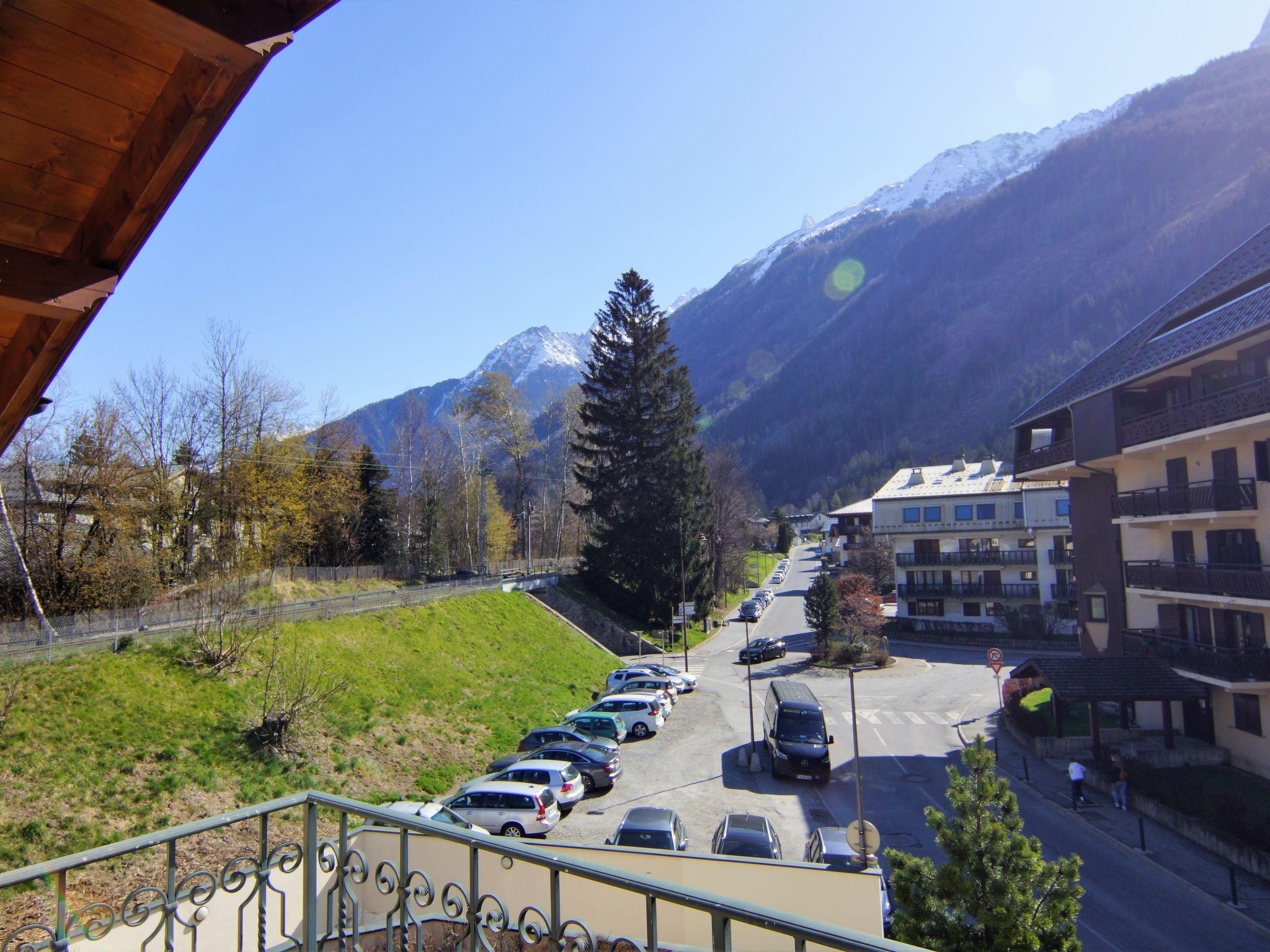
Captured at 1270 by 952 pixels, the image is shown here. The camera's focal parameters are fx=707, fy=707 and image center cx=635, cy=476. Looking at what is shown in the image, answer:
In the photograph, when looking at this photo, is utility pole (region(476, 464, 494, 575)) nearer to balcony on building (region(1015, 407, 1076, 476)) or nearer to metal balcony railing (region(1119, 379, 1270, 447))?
balcony on building (region(1015, 407, 1076, 476))

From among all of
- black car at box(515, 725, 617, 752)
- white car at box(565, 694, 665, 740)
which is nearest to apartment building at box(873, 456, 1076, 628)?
white car at box(565, 694, 665, 740)

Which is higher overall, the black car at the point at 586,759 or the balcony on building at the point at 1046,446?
the balcony on building at the point at 1046,446

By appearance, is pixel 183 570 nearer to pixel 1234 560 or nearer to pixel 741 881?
pixel 741 881

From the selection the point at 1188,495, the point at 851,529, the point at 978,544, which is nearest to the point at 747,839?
the point at 1188,495

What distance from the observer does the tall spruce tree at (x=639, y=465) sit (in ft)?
151

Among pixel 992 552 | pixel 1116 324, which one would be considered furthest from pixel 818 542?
pixel 1116 324

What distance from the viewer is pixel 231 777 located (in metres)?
16.4

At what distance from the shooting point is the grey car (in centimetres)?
1495

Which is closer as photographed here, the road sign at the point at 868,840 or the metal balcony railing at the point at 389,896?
the metal balcony railing at the point at 389,896

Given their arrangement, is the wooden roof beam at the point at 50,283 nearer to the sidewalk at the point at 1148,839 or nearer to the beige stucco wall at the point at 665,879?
the beige stucco wall at the point at 665,879

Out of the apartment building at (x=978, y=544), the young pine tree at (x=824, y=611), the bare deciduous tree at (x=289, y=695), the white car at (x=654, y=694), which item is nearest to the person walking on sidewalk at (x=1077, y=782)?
the white car at (x=654, y=694)

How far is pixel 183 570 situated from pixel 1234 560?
36668 mm

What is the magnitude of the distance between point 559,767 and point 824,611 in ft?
92.5

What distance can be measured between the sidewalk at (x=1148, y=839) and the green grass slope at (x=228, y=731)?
1676 cm
